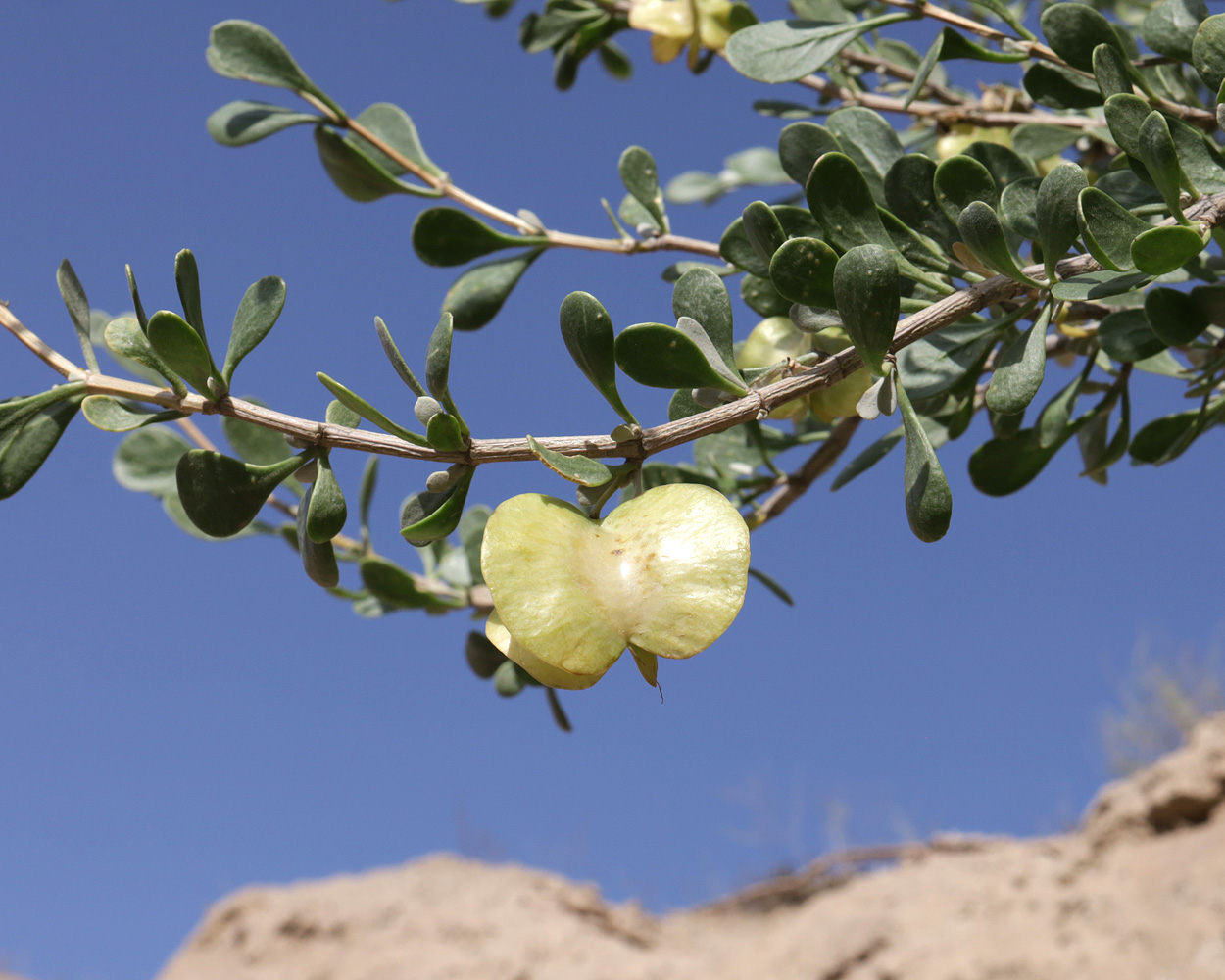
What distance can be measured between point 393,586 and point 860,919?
8.07ft

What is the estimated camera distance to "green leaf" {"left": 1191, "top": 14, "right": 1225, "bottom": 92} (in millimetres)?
828

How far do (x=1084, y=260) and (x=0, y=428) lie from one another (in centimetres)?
84

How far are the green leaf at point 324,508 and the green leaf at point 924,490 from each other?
1.29 feet

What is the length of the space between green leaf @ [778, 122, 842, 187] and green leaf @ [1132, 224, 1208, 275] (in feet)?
0.95

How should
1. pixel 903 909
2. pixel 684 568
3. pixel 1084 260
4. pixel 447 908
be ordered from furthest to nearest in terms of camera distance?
pixel 447 908, pixel 903 909, pixel 1084 260, pixel 684 568

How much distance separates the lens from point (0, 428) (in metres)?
0.75

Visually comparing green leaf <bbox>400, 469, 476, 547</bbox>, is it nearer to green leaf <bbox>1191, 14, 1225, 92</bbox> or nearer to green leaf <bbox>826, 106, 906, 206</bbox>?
green leaf <bbox>826, 106, 906, 206</bbox>

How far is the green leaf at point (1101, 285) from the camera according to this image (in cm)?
69

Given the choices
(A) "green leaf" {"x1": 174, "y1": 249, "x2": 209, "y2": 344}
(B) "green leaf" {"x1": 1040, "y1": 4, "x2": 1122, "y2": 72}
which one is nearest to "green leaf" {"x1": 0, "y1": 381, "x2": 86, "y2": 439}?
(A) "green leaf" {"x1": 174, "y1": 249, "x2": 209, "y2": 344}

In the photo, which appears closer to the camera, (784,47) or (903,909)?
(784,47)

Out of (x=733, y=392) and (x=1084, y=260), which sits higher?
(x=1084, y=260)

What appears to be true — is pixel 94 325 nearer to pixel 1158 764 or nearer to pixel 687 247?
pixel 687 247

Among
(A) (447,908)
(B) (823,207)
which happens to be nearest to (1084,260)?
(B) (823,207)

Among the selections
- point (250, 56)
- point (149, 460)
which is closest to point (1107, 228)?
point (250, 56)
